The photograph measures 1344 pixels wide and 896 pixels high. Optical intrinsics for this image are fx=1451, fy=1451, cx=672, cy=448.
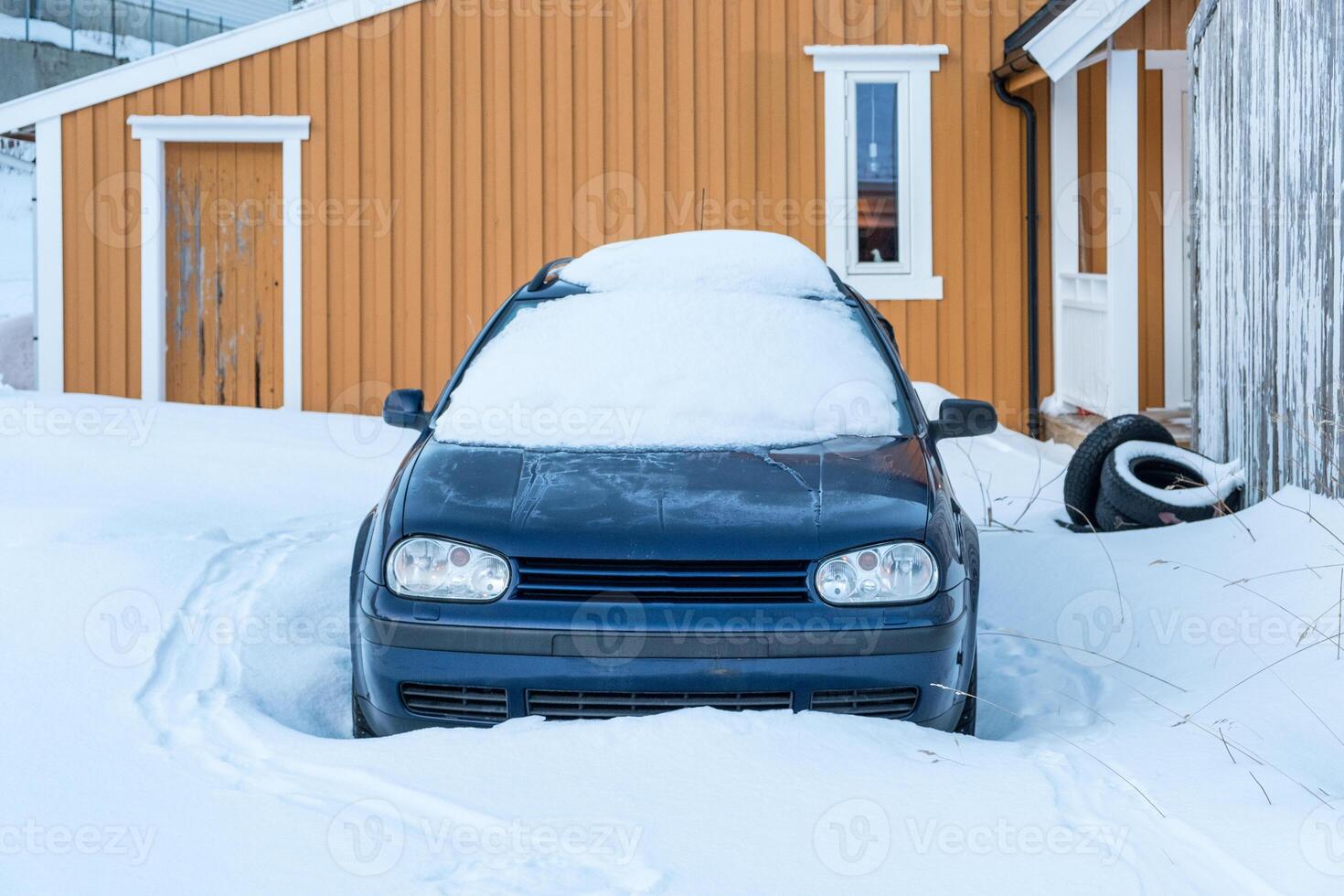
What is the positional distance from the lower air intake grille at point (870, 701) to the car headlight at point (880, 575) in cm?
22

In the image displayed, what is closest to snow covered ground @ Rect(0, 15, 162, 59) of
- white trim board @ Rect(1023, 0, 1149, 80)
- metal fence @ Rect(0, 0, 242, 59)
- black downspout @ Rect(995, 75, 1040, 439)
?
metal fence @ Rect(0, 0, 242, 59)

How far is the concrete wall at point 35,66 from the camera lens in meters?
27.0

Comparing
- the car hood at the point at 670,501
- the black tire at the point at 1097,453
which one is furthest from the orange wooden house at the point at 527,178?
the car hood at the point at 670,501

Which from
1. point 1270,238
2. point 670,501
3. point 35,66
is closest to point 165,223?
point 1270,238

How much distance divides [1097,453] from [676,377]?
3.35 metres

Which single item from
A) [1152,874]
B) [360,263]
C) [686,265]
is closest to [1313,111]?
[686,265]

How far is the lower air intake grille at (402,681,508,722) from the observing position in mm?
3516

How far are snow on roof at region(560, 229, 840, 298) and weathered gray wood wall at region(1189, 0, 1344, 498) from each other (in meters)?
1.89

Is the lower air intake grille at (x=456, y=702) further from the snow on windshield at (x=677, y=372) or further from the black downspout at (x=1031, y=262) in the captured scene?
the black downspout at (x=1031, y=262)

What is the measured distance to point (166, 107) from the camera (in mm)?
11430

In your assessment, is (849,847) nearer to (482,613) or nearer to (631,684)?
(631,684)

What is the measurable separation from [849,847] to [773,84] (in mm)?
9422

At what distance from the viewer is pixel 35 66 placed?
1076 inches

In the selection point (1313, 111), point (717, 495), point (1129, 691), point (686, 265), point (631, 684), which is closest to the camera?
point (631, 684)
